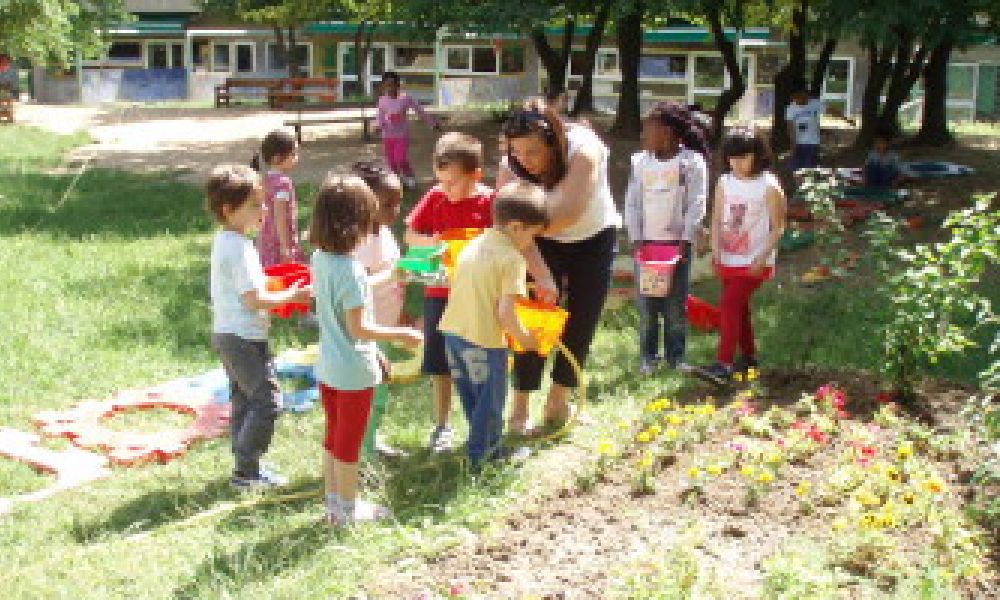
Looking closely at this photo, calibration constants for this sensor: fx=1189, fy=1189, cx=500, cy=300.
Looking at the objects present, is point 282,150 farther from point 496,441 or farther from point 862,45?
point 862,45

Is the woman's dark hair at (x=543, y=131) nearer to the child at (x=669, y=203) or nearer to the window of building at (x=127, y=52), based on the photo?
the child at (x=669, y=203)

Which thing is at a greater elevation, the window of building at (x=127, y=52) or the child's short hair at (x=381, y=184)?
the window of building at (x=127, y=52)

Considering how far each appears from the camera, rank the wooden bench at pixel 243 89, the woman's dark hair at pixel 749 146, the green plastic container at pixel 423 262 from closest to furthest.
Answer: the green plastic container at pixel 423 262 → the woman's dark hair at pixel 749 146 → the wooden bench at pixel 243 89

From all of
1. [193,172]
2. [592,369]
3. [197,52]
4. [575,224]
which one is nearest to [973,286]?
[592,369]

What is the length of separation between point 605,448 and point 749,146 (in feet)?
7.23

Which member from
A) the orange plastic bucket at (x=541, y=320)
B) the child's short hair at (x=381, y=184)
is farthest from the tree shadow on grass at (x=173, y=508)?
the child's short hair at (x=381, y=184)

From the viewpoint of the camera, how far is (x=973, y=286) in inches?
378

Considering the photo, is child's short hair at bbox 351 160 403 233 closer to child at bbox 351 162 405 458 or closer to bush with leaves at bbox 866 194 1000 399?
child at bbox 351 162 405 458

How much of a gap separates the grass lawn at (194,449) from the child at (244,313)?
252 millimetres

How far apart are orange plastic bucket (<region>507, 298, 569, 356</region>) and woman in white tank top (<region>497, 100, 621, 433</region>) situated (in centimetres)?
19

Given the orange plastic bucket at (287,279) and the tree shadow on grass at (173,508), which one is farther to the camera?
the orange plastic bucket at (287,279)

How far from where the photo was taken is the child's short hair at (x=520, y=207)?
15.2 ft

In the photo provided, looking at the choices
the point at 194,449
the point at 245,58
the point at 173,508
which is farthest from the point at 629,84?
the point at 245,58

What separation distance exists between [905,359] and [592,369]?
197 centimetres
